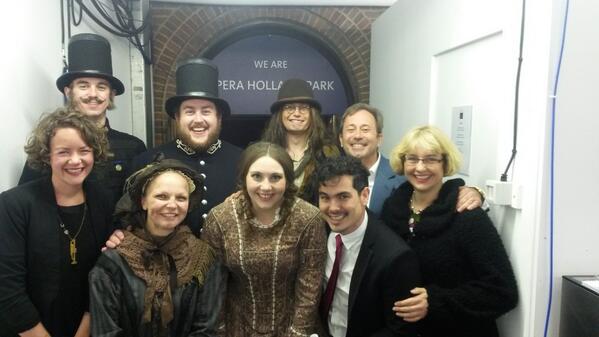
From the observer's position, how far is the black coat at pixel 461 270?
1648mm

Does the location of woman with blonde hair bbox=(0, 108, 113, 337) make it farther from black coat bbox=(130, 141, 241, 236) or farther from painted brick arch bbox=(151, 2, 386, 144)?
painted brick arch bbox=(151, 2, 386, 144)

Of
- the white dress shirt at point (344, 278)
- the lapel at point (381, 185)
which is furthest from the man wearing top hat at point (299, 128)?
the white dress shirt at point (344, 278)

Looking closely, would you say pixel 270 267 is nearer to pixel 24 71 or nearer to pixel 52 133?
pixel 52 133

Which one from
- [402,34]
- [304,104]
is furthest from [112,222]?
[402,34]

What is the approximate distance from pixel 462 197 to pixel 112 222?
144 cm

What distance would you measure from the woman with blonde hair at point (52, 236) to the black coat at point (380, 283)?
1.06 metres

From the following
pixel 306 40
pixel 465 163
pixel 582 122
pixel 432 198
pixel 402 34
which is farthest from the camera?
pixel 306 40

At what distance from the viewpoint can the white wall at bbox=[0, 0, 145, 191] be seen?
72.8 inches

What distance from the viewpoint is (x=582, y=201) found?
1.59m

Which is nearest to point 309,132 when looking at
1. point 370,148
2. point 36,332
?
point 370,148

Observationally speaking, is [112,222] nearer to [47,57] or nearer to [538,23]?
[47,57]

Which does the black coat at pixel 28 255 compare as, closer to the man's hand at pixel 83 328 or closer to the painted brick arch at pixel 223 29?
the man's hand at pixel 83 328

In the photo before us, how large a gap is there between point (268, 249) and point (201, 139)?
771mm

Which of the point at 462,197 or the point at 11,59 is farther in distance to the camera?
the point at 11,59
